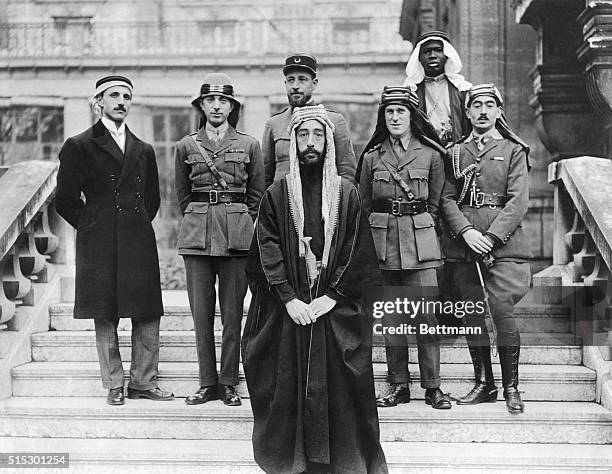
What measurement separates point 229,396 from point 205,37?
14.4m

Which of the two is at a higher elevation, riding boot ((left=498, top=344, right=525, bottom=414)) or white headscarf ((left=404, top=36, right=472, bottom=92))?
white headscarf ((left=404, top=36, right=472, bottom=92))

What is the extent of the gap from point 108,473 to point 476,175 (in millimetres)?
2736

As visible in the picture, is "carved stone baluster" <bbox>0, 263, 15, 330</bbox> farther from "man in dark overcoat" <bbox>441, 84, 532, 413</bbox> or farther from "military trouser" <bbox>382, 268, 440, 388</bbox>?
"man in dark overcoat" <bbox>441, 84, 532, 413</bbox>

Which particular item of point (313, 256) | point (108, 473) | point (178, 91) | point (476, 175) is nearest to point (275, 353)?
point (313, 256)

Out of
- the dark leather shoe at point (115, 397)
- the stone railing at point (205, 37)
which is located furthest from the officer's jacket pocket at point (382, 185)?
the stone railing at point (205, 37)

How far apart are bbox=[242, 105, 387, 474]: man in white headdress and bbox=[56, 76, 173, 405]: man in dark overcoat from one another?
964 millimetres

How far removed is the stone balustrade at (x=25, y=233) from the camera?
17.6 feet

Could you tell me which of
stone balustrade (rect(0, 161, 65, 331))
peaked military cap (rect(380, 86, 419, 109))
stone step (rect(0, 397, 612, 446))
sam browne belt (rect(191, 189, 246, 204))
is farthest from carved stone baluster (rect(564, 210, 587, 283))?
stone balustrade (rect(0, 161, 65, 331))

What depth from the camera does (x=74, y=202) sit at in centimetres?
500

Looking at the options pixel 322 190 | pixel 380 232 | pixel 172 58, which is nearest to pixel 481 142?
pixel 380 232

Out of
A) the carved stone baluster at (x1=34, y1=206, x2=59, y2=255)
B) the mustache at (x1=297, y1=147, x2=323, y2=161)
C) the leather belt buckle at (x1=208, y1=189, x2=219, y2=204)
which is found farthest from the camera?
the carved stone baluster at (x1=34, y1=206, x2=59, y2=255)

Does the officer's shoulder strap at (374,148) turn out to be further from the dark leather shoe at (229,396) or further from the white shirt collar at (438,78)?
the dark leather shoe at (229,396)

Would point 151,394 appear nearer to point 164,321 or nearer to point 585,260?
point 164,321

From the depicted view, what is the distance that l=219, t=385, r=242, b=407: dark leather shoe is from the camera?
15.9 feet
